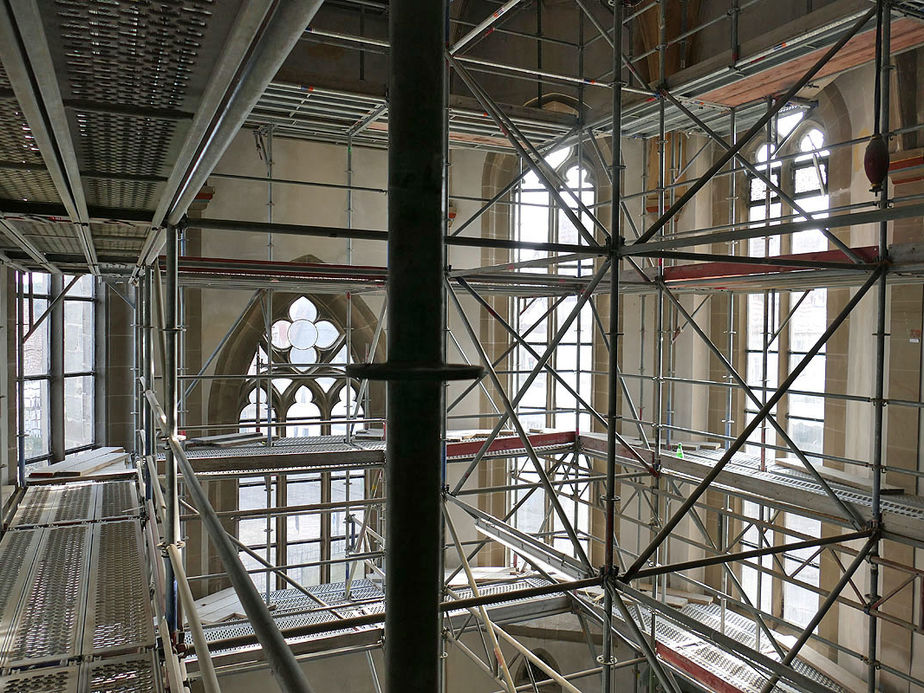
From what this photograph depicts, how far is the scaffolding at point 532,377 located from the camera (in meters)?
1.14

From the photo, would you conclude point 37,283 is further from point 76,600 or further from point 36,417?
point 76,600

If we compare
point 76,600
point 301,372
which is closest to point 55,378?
point 301,372

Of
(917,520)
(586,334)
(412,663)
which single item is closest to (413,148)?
(412,663)

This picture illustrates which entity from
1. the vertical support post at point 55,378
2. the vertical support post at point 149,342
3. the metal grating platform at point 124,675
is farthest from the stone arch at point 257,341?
the metal grating platform at point 124,675

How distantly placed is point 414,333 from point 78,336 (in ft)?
29.0

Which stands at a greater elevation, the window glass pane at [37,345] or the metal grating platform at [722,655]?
the window glass pane at [37,345]

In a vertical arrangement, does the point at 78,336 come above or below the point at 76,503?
above

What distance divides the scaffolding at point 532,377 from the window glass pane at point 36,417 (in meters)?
1.34

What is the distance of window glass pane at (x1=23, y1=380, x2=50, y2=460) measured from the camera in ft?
26.7

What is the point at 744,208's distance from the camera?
886 cm

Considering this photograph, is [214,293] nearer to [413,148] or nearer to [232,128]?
[232,128]

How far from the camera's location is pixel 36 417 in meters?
8.26

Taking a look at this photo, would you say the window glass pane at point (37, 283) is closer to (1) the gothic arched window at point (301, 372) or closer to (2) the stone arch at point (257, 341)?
(2) the stone arch at point (257, 341)

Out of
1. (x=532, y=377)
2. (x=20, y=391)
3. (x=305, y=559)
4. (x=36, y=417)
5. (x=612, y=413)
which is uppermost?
(x=532, y=377)
